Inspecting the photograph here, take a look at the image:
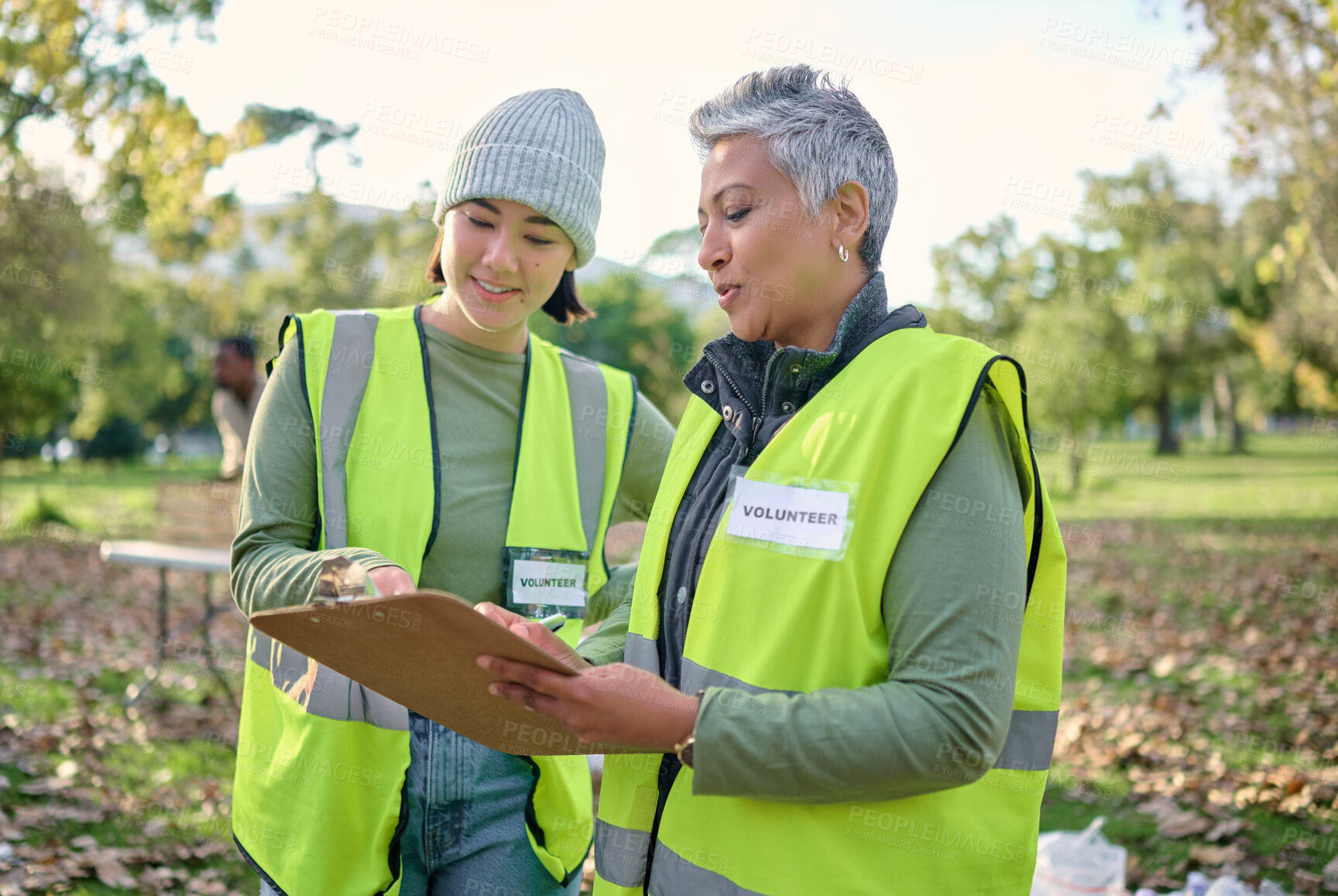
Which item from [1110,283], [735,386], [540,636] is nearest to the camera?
[540,636]

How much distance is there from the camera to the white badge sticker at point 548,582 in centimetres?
231

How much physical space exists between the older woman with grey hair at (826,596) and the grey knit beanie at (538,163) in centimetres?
63

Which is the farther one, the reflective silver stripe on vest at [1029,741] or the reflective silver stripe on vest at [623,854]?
the reflective silver stripe on vest at [623,854]

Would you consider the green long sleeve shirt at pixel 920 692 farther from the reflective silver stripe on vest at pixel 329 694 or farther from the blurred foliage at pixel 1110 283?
the blurred foliage at pixel 1110 283

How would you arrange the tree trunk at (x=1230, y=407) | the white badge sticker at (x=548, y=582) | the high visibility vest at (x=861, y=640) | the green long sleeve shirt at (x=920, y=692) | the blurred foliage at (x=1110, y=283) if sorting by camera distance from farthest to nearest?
the tree trunk at (x=1230, y=407) < the blurred foliage at (x=1110, y=283) < the white badge sticker at (x=548, y=582) < the high visibility vest at (x=861, y=640) < the green long sleeve shirt at (x=920, y=692)

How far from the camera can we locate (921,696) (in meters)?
1.37

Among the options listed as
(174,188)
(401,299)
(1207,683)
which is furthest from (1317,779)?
(401,299)

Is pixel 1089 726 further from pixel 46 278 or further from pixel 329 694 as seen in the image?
pixel 46 278

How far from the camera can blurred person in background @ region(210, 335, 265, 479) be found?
327 inches

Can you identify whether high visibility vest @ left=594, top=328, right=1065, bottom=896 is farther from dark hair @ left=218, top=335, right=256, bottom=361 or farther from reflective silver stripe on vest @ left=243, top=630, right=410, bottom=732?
dark hair @ left=218, top=335, right=256, bottom=361

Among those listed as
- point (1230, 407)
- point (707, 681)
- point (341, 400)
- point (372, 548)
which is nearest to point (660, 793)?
point (707, 681)

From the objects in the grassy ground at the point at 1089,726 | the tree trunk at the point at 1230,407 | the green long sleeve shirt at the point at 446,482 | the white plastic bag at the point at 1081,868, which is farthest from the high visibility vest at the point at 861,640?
the tree trunk at the point at 1230,407

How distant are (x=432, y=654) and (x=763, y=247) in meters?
0.87

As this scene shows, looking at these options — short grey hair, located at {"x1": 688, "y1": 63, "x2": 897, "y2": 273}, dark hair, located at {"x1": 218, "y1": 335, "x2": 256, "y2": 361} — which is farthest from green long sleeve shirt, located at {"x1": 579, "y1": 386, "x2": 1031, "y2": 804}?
dark hair, located at {"x1": 218, "y1": 335, "x2": 256, "y2": 361}
